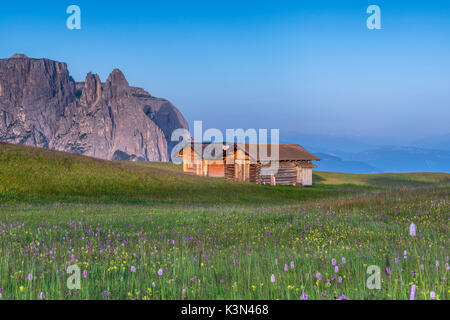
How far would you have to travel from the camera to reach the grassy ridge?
3206 centimetres

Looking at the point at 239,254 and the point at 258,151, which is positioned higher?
the point at 258,151

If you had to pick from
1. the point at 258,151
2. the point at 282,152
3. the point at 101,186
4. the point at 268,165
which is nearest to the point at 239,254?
the point at 101,186

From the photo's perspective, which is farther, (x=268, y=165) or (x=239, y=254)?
(x=268, y=165)

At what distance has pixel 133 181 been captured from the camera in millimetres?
41625

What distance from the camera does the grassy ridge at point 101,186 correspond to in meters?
32.1

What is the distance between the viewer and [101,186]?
37125 mm

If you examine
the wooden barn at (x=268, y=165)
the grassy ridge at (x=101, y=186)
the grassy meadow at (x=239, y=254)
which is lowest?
the grassy meadow at (x=239, y=254)

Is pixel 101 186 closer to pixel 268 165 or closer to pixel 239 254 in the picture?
pixel 268 165

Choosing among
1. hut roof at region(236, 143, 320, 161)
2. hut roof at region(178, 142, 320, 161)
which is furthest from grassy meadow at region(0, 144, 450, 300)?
hut roof at region(178, 142, 320, 161)

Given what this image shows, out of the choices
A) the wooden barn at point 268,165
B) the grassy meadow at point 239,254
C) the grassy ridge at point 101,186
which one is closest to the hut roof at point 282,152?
the wooden barn at point 268,165

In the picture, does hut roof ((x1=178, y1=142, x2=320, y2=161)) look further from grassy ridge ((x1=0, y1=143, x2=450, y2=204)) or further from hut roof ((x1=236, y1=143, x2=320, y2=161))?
grassy ridge ((x1=0, y1=143, x2=450, y2=204))

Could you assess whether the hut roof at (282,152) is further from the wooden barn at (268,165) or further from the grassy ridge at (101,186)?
the grassy ridge at (101,186)

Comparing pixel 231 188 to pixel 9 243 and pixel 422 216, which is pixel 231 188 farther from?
pixel 9 243
